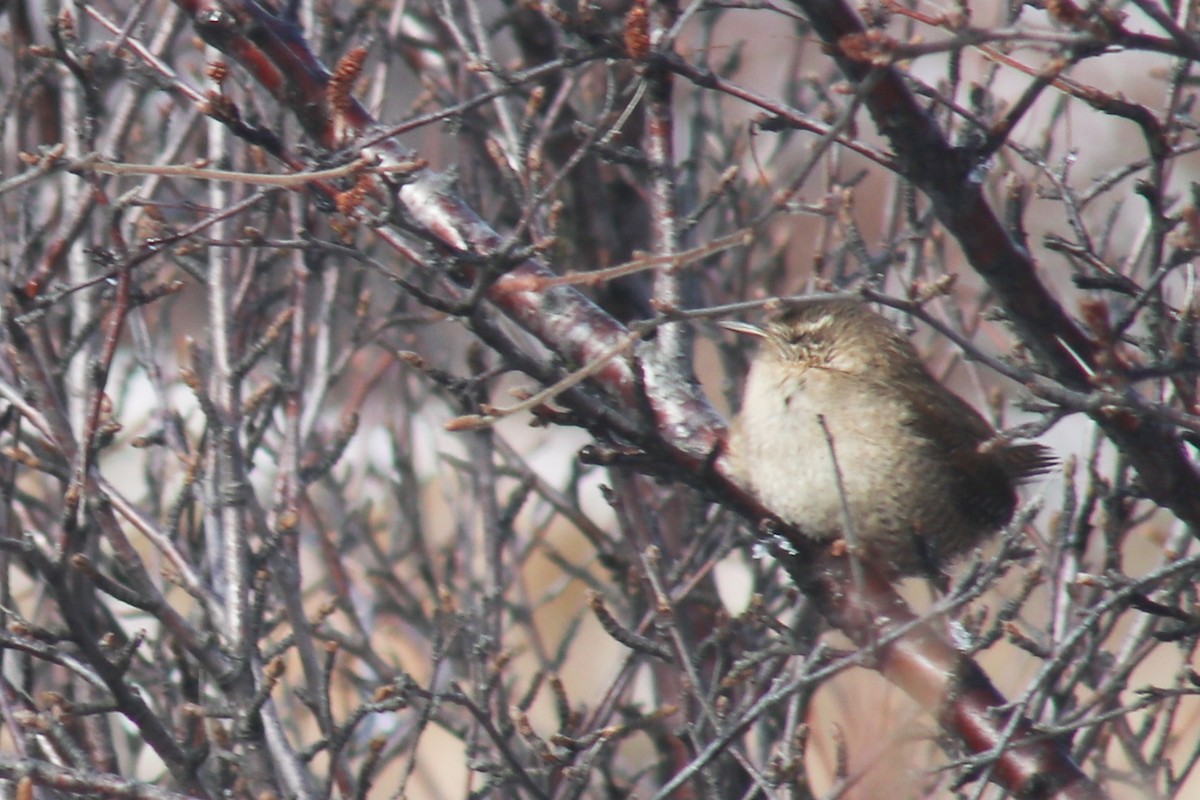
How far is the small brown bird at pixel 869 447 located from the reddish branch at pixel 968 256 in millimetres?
246

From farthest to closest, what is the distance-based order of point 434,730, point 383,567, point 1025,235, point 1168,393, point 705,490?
point 434,730 < point 383,567 < point 1168,393 < point 705,490 < point 1025,235

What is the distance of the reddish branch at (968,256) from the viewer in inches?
90.2

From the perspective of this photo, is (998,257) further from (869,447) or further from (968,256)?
(869,447)

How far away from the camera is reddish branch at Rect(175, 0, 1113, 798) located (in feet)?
7.52

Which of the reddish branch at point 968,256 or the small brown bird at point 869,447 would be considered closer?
the reddish branch at point 968,256

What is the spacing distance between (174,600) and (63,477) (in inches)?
196

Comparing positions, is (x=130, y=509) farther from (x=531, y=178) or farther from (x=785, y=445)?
(x=785, y=445)

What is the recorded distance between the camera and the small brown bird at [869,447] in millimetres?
3279

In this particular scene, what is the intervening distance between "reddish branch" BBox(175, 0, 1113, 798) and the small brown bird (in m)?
0.25

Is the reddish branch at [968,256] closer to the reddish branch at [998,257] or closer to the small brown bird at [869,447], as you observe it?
the reddish branch at [998,257]

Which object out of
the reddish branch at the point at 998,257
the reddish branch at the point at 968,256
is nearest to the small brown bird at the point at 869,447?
the reddish branch at the point at 968,256

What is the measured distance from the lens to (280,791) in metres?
2.82

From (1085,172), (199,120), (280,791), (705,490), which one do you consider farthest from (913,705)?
(1085,172)

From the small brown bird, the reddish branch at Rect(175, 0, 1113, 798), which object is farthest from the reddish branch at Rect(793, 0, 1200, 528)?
the small brown bird
